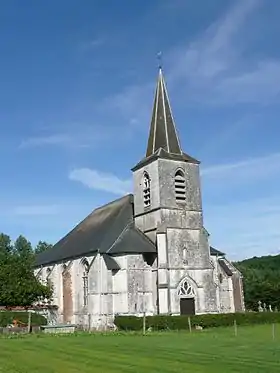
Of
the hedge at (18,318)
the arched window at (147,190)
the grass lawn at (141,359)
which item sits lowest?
the grass lawn at (141,359)

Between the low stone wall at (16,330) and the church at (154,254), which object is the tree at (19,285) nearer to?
the church at (154,254)

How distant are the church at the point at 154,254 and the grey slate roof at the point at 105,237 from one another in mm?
87

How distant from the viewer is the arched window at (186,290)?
130ft

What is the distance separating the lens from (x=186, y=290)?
39969mm

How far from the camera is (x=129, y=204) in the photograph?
154ft

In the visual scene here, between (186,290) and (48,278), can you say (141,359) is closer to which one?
(186,290)

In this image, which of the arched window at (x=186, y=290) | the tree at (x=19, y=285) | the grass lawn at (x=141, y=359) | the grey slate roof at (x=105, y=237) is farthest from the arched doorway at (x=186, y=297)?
the grass lawn at (x=141, y=359)

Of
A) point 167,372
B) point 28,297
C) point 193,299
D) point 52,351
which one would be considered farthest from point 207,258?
point 167,372

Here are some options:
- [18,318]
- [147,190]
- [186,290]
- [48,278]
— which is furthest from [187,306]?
[48,278]

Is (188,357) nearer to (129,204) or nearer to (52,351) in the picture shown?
(52,351)

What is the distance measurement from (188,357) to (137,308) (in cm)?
2443

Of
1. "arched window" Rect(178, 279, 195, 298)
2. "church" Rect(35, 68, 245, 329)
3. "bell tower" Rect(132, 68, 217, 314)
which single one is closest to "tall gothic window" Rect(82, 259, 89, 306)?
"church" Rect(35, 68, 245, 329)

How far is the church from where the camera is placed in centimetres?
3969

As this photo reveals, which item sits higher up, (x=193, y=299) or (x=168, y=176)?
(x=168, y=176)
